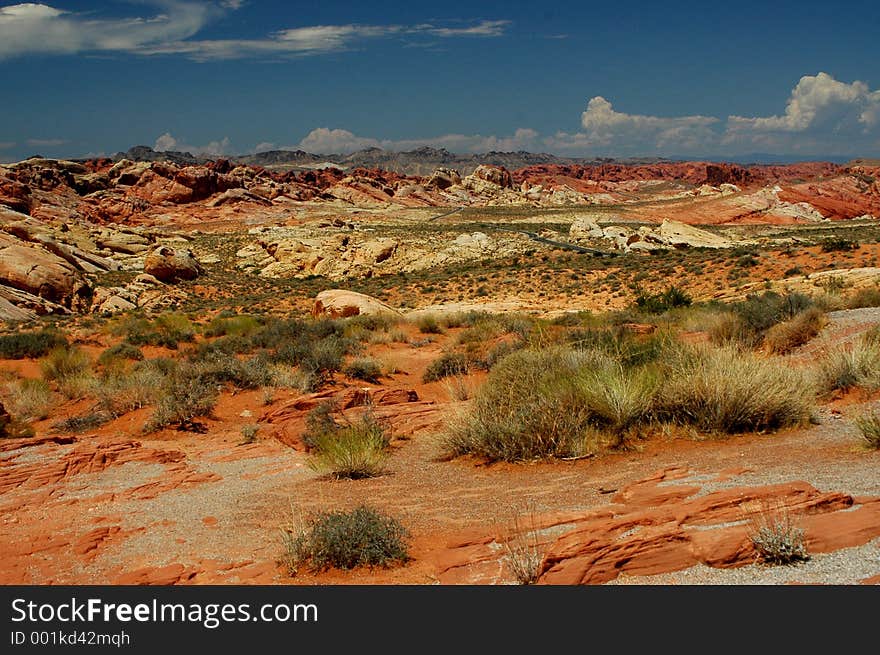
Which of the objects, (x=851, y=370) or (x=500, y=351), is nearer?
(x=851, y=370)

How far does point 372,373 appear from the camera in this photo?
529 inches

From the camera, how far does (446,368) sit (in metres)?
13.1

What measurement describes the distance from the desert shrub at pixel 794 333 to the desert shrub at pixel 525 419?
181 inches

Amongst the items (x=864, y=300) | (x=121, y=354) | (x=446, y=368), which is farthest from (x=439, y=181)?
(x=446, y=368)

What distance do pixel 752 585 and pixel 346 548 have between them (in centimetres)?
265

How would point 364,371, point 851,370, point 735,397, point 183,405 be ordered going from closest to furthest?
point 735,397, point 851,370, point 183,405, point 364,371

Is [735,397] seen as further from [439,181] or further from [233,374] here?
[439,181]

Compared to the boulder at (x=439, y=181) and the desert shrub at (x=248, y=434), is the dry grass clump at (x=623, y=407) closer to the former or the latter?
the desert shrub at (x=248, y=434)

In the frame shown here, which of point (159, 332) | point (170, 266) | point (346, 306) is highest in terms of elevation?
point (170, 266)

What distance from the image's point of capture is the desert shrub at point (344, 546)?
4.74m

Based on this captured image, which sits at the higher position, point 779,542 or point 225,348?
point 779,542

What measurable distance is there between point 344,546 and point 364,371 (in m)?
8.63

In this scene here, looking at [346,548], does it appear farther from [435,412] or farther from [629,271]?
[629,271]

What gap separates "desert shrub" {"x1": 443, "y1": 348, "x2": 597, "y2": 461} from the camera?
7109mm
